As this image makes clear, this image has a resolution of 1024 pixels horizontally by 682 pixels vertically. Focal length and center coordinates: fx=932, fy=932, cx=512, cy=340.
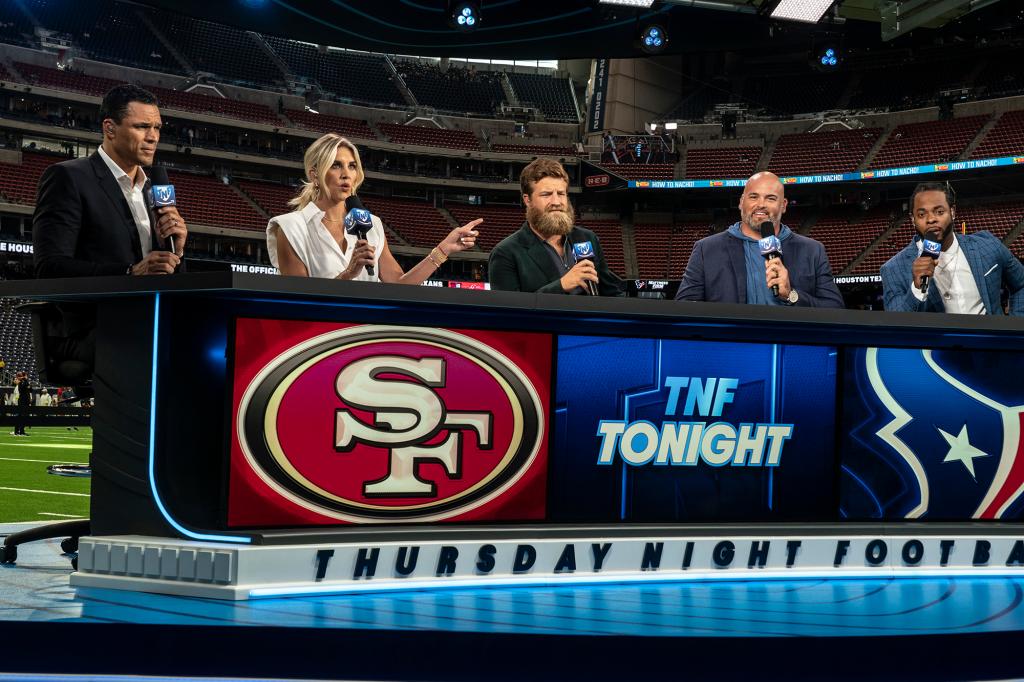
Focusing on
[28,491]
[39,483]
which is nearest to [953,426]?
[28,491]

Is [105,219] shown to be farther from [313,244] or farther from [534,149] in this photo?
[534,149]

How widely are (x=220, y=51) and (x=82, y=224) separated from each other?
3661 cm

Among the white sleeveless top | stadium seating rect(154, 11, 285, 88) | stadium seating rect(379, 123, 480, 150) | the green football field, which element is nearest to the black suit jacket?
the white sleeveless top

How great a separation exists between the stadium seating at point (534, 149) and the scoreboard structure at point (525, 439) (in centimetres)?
3403

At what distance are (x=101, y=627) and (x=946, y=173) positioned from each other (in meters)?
31.5

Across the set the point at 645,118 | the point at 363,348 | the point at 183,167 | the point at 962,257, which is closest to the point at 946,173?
the point at 645,118

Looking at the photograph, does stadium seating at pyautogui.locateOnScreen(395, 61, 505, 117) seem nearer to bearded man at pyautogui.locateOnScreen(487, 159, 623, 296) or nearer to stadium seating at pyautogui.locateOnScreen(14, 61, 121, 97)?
stadium seating at pyautogui.locateOnScreen(14, 61, 121, 97)

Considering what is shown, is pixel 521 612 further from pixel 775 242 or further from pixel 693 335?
pixel 775 242

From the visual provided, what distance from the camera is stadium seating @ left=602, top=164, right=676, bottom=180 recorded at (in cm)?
3528

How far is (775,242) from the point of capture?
3.45 metres

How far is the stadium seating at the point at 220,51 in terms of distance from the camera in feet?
119

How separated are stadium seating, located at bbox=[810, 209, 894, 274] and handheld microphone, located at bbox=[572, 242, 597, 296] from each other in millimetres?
30426

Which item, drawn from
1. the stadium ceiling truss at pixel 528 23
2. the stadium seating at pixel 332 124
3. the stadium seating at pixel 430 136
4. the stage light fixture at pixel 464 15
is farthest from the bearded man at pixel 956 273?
the stadium seating at pixel 430 136

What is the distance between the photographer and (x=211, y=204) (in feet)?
108
